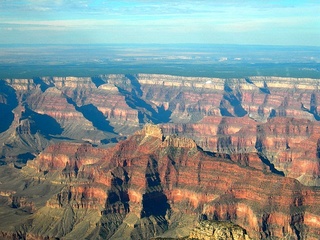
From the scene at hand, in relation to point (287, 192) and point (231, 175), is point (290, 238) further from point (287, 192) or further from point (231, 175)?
point (231, 175)

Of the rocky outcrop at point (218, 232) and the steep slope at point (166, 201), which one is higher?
the rocky outcrop at point (218, 232)

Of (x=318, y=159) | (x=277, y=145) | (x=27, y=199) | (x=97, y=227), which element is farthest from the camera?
(x=277, y=145)

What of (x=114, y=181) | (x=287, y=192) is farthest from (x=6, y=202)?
(x=287, y=192)

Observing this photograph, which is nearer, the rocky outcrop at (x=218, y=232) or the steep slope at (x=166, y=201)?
the rocky outcrop at (x=218, y=232)

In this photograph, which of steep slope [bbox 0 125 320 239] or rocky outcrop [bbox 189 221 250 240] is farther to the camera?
steep slope [bbox 0 125 320 239]

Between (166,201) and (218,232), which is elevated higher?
(218,232)

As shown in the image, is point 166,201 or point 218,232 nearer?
point 218,232

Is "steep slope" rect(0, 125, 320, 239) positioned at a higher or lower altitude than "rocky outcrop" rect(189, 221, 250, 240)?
lower

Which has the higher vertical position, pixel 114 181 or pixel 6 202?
pixel 114 181
